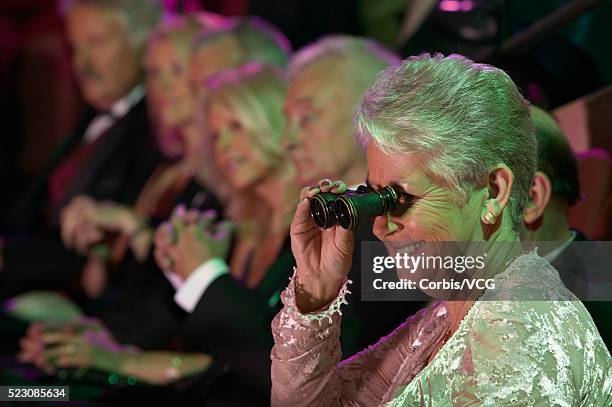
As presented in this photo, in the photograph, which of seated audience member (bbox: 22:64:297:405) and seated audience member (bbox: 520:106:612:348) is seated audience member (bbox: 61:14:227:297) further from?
seated audience member (bbox: 520:106:612:348)

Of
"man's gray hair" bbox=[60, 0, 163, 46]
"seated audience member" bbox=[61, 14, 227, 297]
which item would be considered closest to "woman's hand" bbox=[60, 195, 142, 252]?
"seated audience member" bbox=[61, 14, 227, 297]

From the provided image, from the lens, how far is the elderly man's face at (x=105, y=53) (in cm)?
425

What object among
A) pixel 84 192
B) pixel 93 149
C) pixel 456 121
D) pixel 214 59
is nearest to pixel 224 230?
pixel 214 59

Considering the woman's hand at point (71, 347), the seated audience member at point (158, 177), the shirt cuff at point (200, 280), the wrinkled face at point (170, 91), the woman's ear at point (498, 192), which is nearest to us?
the woman's ear at point (498, 192)

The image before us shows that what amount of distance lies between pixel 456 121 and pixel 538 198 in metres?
0.41

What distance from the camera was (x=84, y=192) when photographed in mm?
4023

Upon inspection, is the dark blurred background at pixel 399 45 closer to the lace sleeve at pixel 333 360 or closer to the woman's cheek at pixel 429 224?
the woman's cheek at pixel 429 224

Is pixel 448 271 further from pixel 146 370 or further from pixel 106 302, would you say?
pixel 106 302

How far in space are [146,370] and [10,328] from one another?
0.79 meters

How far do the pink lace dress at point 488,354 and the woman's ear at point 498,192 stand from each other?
7 cm

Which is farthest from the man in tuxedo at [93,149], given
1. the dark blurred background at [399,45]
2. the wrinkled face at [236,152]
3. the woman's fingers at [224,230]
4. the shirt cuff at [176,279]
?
the shirt cuff at [176,279]

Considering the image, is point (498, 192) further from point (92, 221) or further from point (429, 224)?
point (92, 221)

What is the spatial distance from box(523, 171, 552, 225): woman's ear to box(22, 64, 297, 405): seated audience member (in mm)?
521

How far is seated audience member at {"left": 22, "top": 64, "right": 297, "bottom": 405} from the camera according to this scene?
2.13 m
